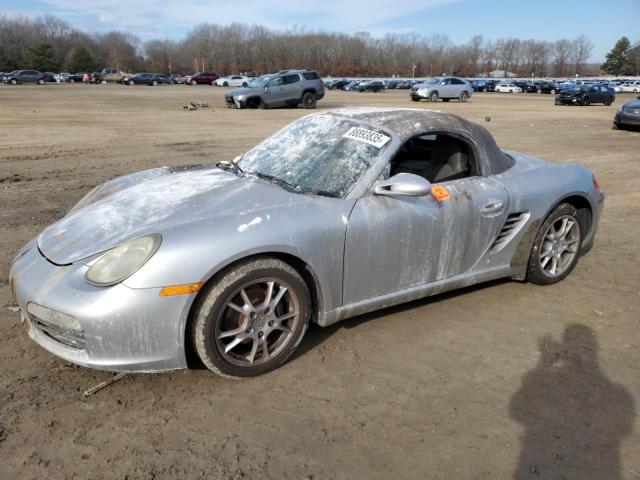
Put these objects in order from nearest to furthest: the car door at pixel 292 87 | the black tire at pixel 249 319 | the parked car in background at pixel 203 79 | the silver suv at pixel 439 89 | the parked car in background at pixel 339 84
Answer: the black tire at pixel 249 319
the car door at pixel 292 87
the silver suv at pixel 439 89
the parked car in background at pixel 339 84
the parked car in background at pixel 203 79

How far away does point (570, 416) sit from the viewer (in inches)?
109

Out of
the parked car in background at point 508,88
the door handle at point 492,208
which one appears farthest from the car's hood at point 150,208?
the parked car in background at point 508,88

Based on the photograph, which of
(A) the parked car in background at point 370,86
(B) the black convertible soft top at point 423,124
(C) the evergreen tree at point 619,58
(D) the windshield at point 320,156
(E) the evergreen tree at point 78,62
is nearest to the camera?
(D) the windshield at point 320,156

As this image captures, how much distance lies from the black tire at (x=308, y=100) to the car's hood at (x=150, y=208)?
2242 cm

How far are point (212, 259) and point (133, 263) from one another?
0.41 metres

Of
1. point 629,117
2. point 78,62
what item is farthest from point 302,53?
point 629,117

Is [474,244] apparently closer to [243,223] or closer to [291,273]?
[291,273]

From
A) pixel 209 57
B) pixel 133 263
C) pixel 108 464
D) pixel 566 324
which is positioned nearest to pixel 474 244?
pixel 566 324

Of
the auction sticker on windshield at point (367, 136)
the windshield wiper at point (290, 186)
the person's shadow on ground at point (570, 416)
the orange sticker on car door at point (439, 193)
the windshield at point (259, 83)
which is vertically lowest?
the person's shadow on ground at point (570, 416)

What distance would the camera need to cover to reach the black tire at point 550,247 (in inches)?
165

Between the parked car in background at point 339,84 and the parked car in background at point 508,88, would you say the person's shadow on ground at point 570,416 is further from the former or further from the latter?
the parked car in background at point 508,88

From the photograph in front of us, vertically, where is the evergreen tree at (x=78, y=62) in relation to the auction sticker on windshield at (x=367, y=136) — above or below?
above

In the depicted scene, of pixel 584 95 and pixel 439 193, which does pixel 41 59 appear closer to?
pixel 584 95

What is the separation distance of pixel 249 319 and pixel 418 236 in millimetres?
1245
